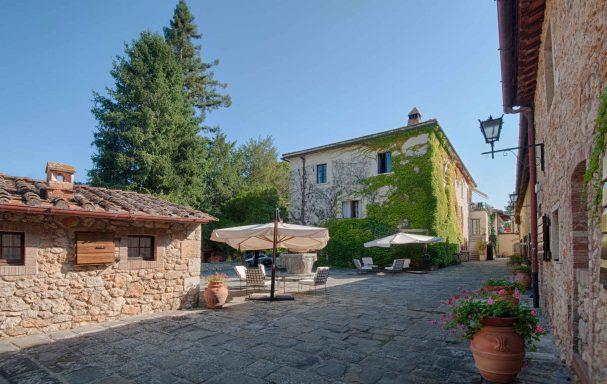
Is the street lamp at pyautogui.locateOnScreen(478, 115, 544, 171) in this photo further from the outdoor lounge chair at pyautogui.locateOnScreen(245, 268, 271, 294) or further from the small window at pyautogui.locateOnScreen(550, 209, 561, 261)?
the outdoor lounge chair at pyautogui.locateOnScreen(245, 268, 271, 294)

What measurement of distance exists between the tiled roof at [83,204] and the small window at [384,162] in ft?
44.4

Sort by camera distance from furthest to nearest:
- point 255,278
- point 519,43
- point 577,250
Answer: point 255,278 → point 519,43 → point 577,250

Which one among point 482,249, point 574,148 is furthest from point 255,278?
point 482,249

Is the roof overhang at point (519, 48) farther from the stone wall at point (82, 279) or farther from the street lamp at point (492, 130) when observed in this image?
the stone wall at point (82, 279)

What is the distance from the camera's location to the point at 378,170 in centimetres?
1995

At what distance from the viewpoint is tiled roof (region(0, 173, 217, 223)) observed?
19.0 feet

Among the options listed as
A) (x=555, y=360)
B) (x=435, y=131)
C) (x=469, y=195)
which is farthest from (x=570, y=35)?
(x=469, y=195)

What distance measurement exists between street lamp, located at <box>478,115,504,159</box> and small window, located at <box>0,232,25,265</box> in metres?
8.37

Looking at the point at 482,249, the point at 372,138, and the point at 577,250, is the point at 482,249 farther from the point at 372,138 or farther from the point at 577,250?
the point at 577,250

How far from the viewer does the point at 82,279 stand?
659 centimetres

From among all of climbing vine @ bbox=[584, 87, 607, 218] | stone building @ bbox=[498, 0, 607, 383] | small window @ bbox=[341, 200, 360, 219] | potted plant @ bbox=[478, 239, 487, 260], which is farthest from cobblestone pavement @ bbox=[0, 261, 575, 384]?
potted plant @ bbox=[478, 239, 487, 260]

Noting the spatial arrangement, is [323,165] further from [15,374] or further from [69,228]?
[15,374]

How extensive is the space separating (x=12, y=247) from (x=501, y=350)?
7435mm

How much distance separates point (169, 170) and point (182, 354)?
18050mm
